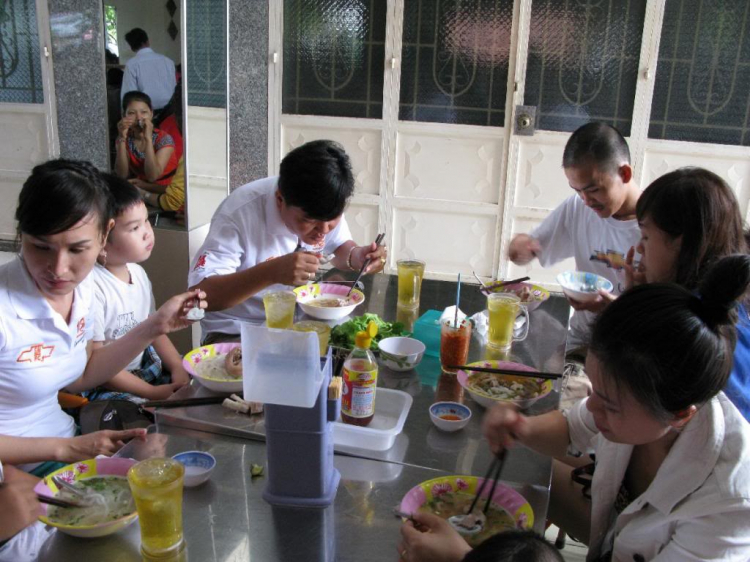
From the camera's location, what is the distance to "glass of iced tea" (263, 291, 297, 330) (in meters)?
1.83

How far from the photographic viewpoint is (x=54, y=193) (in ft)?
4.85

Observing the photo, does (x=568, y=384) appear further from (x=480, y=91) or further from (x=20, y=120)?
(x=20, y=120)

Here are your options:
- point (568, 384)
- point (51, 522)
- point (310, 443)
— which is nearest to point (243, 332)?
point (310, 443)

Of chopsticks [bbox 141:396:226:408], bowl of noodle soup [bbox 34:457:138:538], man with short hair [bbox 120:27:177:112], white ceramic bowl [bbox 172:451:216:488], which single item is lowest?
bowl of noodle soup [bbox 34:457:138:538]

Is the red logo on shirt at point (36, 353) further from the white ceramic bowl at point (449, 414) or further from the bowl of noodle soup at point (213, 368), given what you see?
the white ceramic bowl at point (449, 414)

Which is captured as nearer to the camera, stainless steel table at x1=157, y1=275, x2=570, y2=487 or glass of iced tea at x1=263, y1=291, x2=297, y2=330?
stainless steel table at x1=157, y1=275, x2=570, y2=487

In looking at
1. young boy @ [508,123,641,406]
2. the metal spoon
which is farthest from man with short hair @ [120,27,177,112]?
the metal spoon

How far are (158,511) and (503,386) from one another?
0.93 metres

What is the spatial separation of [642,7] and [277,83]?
250cm

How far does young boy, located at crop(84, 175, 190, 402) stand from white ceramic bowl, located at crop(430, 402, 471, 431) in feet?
3.17

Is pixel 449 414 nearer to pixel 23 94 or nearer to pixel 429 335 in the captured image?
pixel 429 335

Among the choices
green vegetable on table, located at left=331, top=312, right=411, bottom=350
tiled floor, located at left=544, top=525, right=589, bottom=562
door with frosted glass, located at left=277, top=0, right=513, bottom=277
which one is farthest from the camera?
door with frosted glass, located at left=277, top=0, right=513, bottom=277

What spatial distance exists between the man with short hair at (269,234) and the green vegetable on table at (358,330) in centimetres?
29

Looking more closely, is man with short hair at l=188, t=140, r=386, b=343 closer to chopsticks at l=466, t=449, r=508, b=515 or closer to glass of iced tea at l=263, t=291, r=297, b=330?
glass of iced tea at l=263, t=291, r=297, b=330
